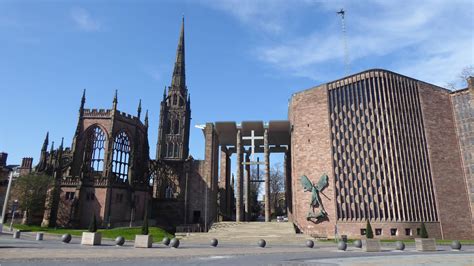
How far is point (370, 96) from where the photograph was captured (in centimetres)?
4303

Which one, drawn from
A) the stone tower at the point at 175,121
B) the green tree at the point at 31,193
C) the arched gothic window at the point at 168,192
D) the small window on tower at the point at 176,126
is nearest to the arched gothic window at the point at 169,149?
the stone tower at the point at 175,121

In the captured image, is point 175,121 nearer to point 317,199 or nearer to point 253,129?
point 253,129

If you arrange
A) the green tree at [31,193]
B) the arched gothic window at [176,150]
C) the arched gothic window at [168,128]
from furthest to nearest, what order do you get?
the arched gothic window at [168,128] → the arched gothic window at [176,150] → the green tree at [31,193]

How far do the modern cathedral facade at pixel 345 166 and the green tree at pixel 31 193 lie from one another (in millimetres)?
1318

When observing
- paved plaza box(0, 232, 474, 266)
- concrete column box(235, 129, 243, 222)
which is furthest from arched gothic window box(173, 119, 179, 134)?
paved plaza box(0, 232, 474, 266)

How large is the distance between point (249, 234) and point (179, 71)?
66704 mm

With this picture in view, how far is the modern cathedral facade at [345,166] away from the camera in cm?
3997

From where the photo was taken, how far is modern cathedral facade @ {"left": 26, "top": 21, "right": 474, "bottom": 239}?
39969mm

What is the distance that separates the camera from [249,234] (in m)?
38.7

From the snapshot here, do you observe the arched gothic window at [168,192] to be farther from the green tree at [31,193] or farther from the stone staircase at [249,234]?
the stone staircase at [249,234]

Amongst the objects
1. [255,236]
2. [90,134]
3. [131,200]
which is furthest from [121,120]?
[255,236]

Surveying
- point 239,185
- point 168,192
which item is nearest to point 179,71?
point 168,192

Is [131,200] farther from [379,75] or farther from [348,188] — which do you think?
[379,75]

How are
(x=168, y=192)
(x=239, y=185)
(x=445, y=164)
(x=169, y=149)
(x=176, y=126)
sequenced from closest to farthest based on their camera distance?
(x=445, y=164) < (x=239, y=185) < (x=168, y=192) < (x=169, y=149) < (x=176, y=126)
